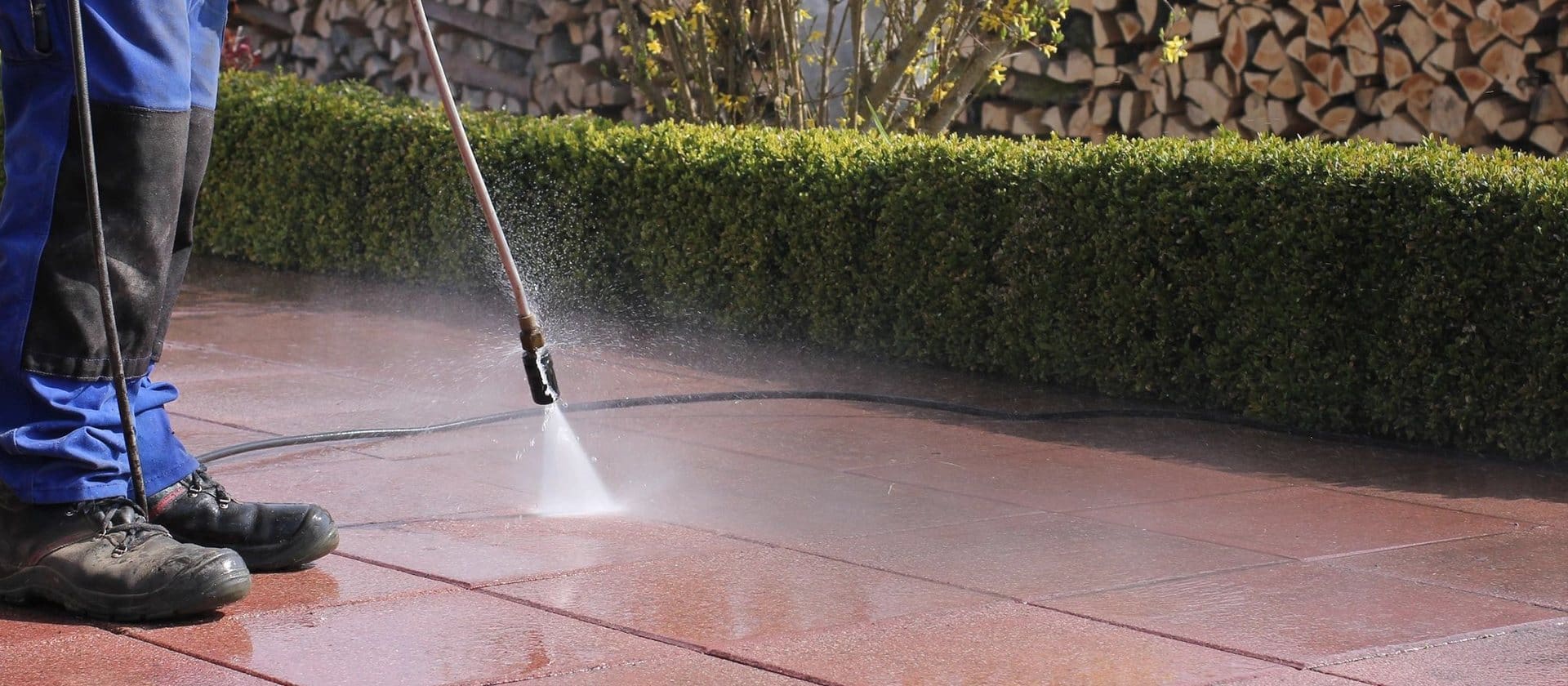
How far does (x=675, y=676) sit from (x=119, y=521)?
1.12m

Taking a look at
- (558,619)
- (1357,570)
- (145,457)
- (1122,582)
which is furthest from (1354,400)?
(145,457)

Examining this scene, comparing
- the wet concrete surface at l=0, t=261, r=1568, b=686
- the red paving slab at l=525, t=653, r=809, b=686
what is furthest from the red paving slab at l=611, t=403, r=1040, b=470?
the red paving slab at l=525, t=653, r=809, b=686

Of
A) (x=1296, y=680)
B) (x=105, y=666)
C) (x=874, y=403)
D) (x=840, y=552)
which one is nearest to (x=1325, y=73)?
(x=874, y=403)

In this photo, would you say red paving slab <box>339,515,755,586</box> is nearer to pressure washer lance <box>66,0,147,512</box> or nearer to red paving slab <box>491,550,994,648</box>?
red paving slab <box>491,550,994,648</box>

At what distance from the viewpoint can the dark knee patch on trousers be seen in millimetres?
2967

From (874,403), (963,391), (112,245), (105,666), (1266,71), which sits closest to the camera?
(105,666)

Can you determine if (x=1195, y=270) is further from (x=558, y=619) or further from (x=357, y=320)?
(x=357, y=320)

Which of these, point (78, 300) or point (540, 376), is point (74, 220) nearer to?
point (78, 300)

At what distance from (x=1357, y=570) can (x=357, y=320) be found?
4653 mm

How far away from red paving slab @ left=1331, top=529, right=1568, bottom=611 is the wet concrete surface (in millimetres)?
12

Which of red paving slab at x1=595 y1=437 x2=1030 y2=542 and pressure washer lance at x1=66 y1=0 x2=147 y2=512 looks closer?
pressure washer lance at x1=66 y1=0 x2=147 y2=512

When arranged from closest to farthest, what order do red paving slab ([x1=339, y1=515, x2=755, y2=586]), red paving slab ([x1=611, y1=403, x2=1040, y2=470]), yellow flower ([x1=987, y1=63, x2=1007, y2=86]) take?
red paving slab ([x1=339, y1=515, x2=755, y2=586])
red paving slab ([x1=611, y1=403, x2=1040, y2=470])
yellow flower ([x1=987, y1=63, x2=1007, y2=86])

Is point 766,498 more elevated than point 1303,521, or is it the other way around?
point 1303,521

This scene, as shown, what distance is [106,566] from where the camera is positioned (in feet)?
9.71
